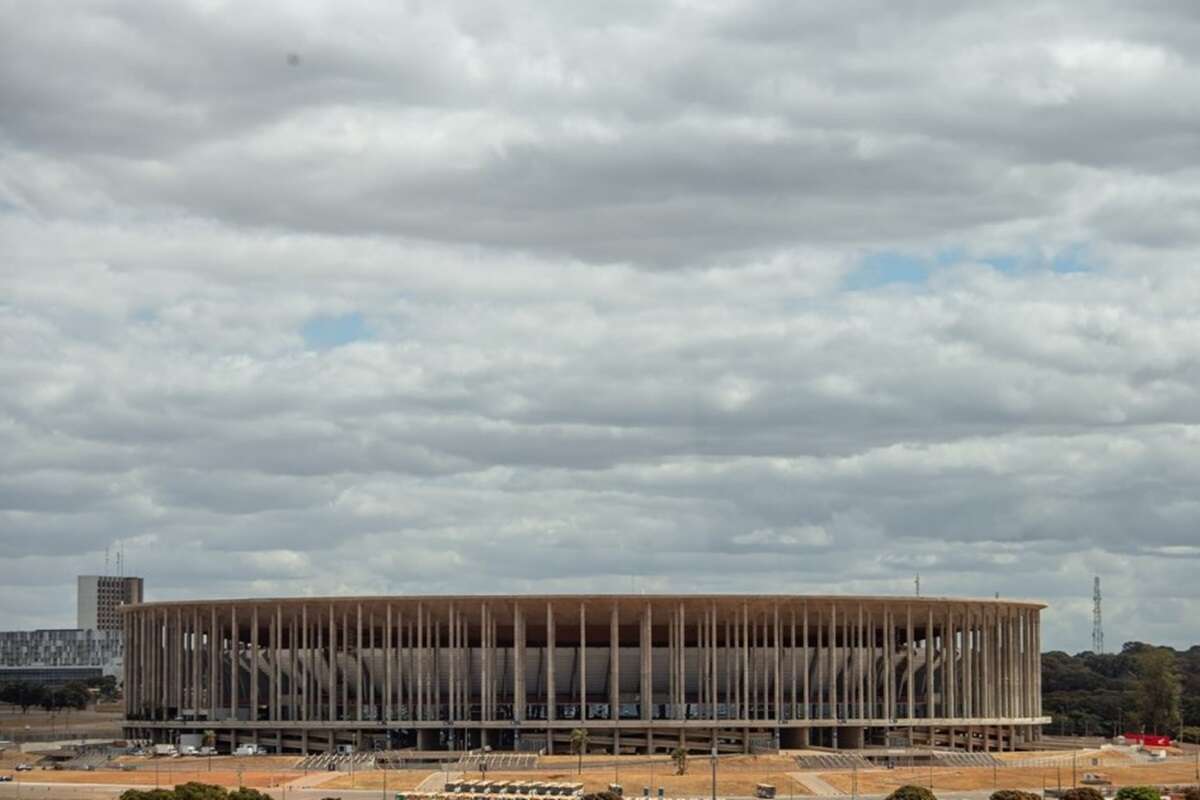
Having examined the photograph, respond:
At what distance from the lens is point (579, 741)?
190 meters

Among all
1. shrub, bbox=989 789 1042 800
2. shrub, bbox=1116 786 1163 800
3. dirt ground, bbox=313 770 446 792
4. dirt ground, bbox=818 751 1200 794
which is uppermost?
shrub, bbox=989 789 1042 800

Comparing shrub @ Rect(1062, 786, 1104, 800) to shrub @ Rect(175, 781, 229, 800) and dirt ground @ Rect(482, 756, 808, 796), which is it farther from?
shrub @ Rect(175, 781, 229, 800)

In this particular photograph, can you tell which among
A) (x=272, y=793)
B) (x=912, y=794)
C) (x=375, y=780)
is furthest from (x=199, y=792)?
(x=912, y=794)

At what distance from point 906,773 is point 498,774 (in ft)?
117

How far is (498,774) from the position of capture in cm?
17500

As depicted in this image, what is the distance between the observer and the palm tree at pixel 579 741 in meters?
188

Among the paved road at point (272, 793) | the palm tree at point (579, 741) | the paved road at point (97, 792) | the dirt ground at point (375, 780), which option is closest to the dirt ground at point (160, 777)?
the paved road at point (97, 792)

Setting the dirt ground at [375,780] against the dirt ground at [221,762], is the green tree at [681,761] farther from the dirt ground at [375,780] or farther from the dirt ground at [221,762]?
the dirt ground at [221,762]

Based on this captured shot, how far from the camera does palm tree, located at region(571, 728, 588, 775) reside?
187512 millimetres

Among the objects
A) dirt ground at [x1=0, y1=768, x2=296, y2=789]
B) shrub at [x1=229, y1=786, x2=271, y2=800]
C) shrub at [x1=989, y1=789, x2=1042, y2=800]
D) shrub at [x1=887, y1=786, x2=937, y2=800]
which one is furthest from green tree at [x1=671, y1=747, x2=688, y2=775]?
shrub at [x1=229, y1=786, x2=271, y2=800]

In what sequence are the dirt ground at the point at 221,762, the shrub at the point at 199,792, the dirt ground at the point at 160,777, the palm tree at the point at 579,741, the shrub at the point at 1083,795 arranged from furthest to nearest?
the palm tree at the point at 579,741 → the dirt ground at the point at 221,762 → the dirt ground at the point at 160,777 → the shrub at the point at 1083,795 → the shrub at the point at 199,792

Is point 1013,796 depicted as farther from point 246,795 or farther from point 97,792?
point 97,792

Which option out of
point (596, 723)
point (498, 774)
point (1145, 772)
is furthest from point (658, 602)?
point (1145, 772)

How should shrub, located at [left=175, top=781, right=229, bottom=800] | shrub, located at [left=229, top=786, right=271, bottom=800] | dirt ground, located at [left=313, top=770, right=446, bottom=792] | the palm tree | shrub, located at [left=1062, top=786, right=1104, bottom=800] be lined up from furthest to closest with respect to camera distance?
the palm tree < dirt ground, located at [left=313, top=770, right=446, bottom=792] < shrub, located at [left=1062, top=786, right=1104, bottom=800] < shrub, located at [left=175, top=781, right=229, bottom=800] < shrub, located at [left=229, top=786, right=271, bottom=800]
